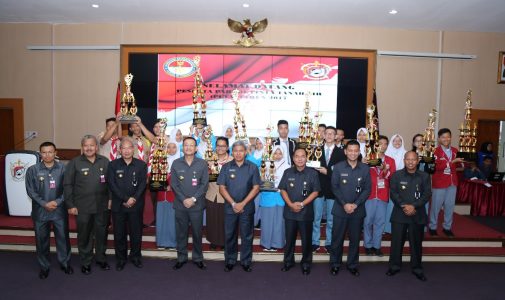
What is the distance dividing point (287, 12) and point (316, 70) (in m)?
1.56

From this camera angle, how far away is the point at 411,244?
4.08 m

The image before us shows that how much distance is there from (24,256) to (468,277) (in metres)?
5.38

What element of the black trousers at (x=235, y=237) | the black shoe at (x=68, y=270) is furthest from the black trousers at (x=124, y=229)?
the black trousers at (x=235, y=237)

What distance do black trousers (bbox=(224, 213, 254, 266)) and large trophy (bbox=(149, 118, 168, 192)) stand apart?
0.86 m

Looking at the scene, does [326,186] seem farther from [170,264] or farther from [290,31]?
[290,31]

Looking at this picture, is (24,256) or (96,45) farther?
(96,45)

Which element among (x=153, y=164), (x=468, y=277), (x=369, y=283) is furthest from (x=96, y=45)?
(x=468, y=277)

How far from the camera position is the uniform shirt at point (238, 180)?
4074mm

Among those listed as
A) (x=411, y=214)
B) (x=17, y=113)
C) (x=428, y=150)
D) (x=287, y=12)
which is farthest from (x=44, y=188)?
(x=17, y=113)

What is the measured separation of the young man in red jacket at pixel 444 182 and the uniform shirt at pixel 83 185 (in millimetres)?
4371

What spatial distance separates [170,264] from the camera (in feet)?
14.1

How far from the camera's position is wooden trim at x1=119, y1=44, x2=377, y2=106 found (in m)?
7.98

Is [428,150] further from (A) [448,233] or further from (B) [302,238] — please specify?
(B) [302,238]

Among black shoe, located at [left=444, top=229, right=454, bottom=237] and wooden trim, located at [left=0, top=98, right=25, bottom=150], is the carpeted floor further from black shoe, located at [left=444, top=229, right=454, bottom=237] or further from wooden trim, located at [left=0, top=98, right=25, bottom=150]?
wooden trim, located at [left=0, top=98, right=25, bottom=150]
